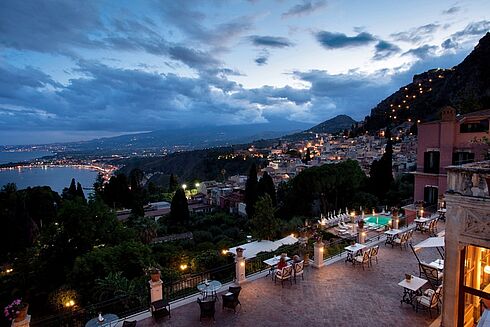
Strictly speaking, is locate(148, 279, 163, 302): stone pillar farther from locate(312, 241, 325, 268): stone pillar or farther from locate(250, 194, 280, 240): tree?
locate(250, 194, 280, 240): tree

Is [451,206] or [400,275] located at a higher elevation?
[451,206]

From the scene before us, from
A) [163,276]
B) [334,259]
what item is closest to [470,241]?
[334,259]

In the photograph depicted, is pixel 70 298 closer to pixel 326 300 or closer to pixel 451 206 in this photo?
pixel 326 300

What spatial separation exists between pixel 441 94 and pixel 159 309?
304 feet

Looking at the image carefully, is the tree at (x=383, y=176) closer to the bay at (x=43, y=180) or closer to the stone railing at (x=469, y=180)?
the stone railing at (x=469, y=180)

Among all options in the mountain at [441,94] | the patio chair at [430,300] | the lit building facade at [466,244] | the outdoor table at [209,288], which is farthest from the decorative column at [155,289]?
the mountain at [441,94]

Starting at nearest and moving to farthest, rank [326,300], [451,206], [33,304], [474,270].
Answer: [451,206]
[474,270]
[326,300]
[33,304]

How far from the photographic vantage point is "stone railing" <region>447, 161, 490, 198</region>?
611 centimetres

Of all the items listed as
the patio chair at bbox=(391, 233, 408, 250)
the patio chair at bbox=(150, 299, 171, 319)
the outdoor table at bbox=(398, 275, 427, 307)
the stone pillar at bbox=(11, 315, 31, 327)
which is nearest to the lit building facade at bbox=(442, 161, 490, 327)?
the outdoor table at bbox=(398, 275, 427, 307)

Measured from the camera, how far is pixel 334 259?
536 inches

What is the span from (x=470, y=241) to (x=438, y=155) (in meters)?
19.5

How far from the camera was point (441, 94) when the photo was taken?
81.7 metres

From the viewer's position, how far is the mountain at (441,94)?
62.0 m

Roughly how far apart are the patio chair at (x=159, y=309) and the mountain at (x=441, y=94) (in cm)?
3728
